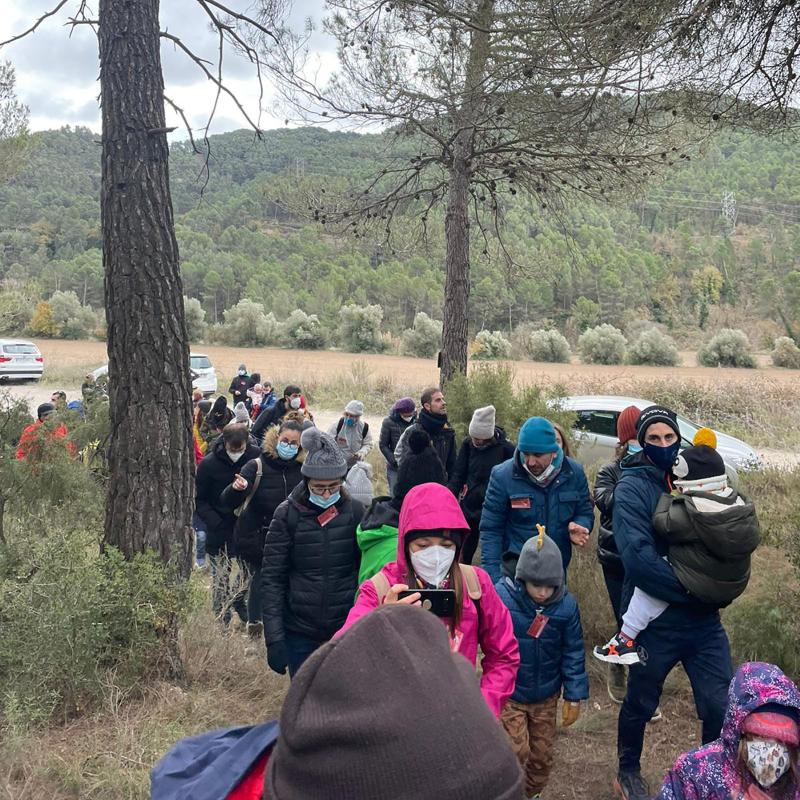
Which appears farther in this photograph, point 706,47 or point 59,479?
point 59,479

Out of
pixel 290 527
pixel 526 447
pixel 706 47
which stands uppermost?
pixel 706 47

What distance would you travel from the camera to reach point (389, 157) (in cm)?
1109

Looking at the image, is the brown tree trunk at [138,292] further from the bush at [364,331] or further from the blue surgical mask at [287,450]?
the bush at [364,331]

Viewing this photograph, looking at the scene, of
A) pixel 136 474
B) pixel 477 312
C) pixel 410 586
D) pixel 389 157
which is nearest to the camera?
pixel 410 586

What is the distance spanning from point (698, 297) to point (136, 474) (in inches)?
3129

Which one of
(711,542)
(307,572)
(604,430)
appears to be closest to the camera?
(711,542)

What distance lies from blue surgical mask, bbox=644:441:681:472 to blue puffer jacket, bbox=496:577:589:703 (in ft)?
2.73

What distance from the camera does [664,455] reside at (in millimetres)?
3543

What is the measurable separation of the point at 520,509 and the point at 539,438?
0.44 metres

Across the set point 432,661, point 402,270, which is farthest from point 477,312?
point 432,661

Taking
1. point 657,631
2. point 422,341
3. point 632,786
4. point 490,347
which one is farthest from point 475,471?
point 422,341

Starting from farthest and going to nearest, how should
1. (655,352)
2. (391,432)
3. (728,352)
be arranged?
1. (655,352)
2. (728,352)
3. (391,432)

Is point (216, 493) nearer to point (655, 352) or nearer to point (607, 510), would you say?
point (607, 510)

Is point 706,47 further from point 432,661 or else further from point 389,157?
point 389,157
